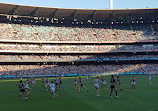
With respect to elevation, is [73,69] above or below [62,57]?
below

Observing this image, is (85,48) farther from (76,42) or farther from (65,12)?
(65,12)

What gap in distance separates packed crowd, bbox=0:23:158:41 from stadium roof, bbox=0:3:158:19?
4634 millimetres

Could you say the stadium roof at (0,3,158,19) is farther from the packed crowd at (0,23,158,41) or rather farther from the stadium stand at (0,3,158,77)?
the packed crowd at (0,23,158,41)

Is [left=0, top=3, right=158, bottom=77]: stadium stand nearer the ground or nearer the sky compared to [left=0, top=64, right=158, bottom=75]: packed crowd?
nearer the sky

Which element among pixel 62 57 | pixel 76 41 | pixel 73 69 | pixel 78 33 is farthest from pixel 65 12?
pixel 73 69

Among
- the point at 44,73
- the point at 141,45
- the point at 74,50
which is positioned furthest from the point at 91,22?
the point at 44,73

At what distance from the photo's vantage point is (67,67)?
191 ft

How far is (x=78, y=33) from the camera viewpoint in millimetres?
68125

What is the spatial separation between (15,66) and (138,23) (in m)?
50.5

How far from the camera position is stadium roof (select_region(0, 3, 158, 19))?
59.6m

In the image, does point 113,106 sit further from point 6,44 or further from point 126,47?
point 126,47

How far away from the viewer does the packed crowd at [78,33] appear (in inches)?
2394

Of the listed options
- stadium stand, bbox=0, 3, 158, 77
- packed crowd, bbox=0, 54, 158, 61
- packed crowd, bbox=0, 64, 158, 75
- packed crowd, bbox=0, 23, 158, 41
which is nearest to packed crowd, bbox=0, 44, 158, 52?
stadium stand, bbox=0, 3, 158, 77

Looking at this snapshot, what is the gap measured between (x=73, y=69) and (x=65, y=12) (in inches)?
855
